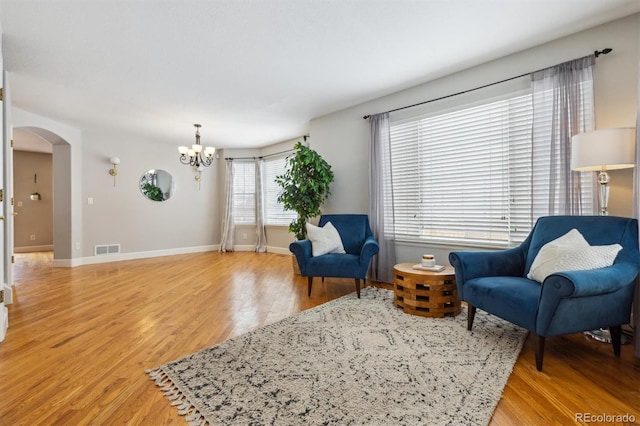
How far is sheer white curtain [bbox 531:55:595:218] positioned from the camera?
2.57 metres

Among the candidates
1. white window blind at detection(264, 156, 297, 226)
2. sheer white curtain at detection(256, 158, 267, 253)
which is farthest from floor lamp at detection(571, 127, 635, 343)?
sheer white curtain at detection(256, 158, 267, 253)

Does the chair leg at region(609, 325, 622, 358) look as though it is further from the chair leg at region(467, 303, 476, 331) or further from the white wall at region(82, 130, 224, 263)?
the white wall at region(82, 130, 224, 263)

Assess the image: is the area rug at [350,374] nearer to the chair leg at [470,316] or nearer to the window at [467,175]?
the chair leg at [470,316]

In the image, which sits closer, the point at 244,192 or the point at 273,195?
the point at 273,195

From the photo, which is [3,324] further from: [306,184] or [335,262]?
[306,184]

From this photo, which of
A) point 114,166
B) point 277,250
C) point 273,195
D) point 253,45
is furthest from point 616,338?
point 114,166

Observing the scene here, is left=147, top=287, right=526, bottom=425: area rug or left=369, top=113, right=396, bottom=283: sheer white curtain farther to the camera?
left=369, top=113, right=396, bottom=283: sheer white curtain

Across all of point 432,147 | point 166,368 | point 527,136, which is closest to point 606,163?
point 527,136

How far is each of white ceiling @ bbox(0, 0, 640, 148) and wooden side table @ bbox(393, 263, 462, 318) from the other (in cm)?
223

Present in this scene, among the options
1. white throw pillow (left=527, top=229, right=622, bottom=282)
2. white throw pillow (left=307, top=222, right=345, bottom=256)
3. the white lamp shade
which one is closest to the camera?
white throw pillow (left=527, top=229, right=622, bottom=282)

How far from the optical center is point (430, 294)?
2.69 meters

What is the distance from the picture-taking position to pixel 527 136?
2.95 meters

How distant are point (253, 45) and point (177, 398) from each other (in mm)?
2892

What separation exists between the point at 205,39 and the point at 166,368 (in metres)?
2.73
